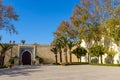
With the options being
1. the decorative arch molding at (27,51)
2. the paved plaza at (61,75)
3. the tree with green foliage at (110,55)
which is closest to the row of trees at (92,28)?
the tree with green foliage at (110,55)

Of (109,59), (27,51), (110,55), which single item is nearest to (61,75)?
(110,55)

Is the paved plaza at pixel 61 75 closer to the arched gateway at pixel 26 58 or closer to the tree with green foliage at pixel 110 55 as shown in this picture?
the tree with green foliage at pixel 110 55

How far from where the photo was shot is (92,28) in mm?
37844

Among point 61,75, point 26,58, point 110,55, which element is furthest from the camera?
point 26,58

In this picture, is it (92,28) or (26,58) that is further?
(26,58)

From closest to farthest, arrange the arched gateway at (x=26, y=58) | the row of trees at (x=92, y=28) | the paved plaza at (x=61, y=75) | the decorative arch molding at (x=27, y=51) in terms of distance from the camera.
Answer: the paved plaza at (x=61, y=75) < the row of trees at (x=92, y=28) < the decorative arch molding at (x=27, y=51) < the arched gateway at (x=26, y=58)

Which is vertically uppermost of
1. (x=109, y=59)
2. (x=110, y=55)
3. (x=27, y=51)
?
(x=27, y=51)

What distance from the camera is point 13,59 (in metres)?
40.9

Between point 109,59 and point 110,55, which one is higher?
point 110,55

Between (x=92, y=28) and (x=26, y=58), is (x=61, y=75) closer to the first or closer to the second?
(x=92, y=28)

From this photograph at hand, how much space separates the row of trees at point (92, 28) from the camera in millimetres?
33072

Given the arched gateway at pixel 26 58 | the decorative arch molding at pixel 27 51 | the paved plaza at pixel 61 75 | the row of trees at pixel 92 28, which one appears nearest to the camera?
the paved plaza at pixel 61 75

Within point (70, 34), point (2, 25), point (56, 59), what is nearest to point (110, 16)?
point (70, 34)

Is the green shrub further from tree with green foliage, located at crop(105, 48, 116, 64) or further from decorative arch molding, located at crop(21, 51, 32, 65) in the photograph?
decorative arch molding, located at crop(21, 51, 32, 65)
